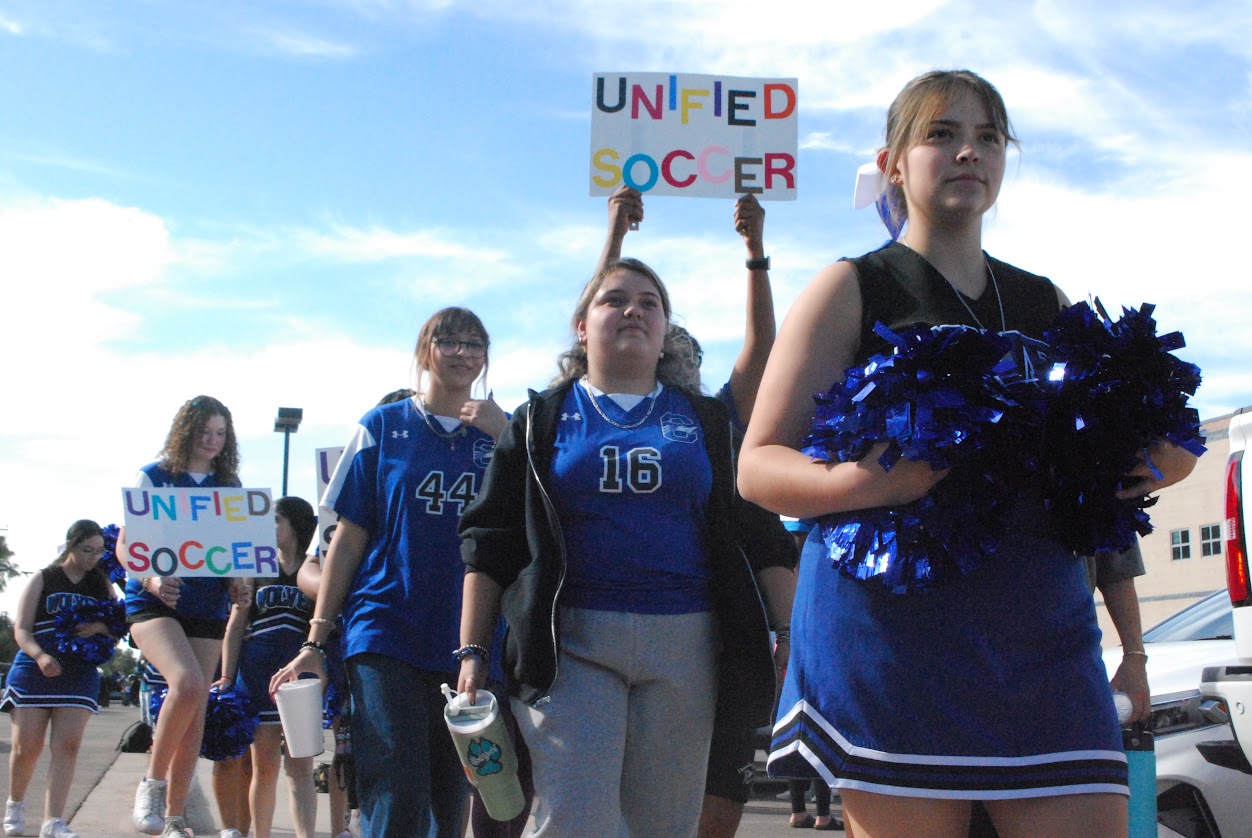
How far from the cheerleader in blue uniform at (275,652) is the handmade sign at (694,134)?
3.16 meters

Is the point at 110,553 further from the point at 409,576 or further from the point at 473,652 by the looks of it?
the point at 473,652

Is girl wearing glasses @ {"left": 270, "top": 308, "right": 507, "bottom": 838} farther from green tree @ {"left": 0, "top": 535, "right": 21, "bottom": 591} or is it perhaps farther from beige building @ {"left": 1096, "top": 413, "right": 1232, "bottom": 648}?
green tree @ {"left": 0, "top": 535, "right": 21, "bottom": 591}

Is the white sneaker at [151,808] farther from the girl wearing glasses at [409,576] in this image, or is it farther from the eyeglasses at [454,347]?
the eyeglasses at [454,347]

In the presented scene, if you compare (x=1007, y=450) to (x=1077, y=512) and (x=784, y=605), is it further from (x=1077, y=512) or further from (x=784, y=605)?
(x=784, y=605)

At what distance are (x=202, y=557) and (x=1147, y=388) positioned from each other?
19.1 ft

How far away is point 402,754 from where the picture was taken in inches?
160

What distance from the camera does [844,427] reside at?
2119 millimetres

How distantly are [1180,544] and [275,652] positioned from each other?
140ft

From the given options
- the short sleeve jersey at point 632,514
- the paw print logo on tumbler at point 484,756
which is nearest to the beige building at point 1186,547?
the short sleeve jersey at point 632,514

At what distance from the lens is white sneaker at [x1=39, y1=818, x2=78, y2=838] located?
277 inches

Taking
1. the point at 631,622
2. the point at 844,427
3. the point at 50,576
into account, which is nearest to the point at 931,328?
the point at 844,427

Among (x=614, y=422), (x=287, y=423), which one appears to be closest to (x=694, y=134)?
(x=614, y=422)

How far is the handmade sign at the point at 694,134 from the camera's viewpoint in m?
5.99

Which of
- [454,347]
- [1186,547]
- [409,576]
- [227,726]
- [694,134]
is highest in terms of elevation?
[1186,547]
